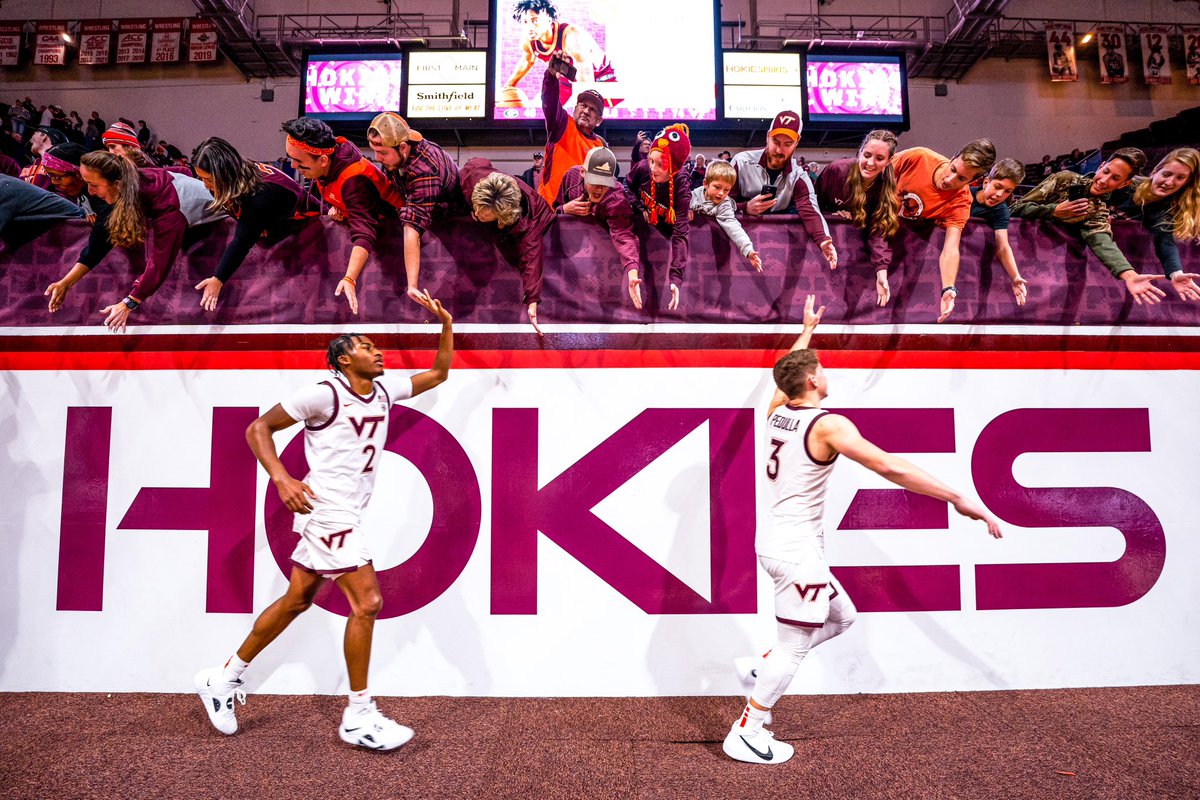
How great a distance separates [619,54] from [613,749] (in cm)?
928

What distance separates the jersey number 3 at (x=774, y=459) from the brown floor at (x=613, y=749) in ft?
Answer: 4.21

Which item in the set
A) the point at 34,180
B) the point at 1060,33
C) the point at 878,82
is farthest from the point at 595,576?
the point at 1060,33

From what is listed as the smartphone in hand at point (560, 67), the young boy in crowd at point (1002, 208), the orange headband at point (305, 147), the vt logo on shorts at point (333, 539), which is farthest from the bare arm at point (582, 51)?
the vt logo on shorts at point (333, 539)

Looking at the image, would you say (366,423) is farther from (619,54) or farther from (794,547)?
(619,54)

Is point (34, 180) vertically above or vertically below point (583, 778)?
above

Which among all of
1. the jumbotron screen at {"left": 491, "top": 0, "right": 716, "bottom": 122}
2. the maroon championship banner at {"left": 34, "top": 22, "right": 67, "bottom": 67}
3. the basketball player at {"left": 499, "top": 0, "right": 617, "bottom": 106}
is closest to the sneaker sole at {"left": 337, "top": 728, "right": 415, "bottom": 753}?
the jumbotron screen at {"left": 491, "top": 0, "right": 716, "bottom": 122}

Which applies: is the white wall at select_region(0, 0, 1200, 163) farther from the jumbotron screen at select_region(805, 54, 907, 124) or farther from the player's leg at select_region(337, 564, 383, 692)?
the player's leg at select_region(337, 564, 383, 692)

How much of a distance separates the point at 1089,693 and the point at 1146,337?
85.1 inches

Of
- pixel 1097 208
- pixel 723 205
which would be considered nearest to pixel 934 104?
pixel 1097 208

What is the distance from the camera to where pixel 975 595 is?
11.7 ft

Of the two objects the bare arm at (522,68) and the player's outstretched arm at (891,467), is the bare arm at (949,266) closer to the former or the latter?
the player's outstretched arm at (891,467)

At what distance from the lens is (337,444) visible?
113 inches

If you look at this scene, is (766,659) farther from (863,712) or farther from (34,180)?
(34,180)

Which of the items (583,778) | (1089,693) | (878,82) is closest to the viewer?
(583,778)
